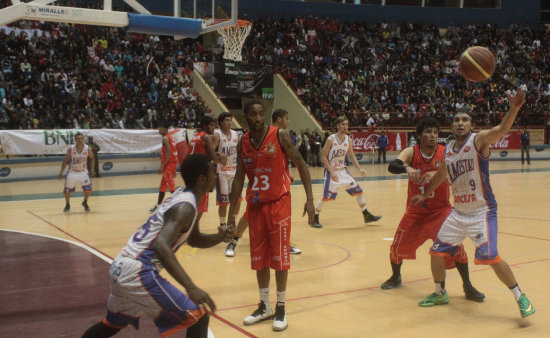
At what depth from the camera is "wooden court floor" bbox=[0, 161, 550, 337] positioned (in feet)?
16.1

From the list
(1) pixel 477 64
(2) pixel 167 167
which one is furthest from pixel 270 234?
(2) pixel 167 167

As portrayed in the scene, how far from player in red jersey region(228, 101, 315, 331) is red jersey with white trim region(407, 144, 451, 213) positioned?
56.7 inches

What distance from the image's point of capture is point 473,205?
513cm

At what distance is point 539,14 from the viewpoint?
134 feet

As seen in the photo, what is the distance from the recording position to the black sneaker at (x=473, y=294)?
5.55 meters

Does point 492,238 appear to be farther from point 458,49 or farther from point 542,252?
point 458,49

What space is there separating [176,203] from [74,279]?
12.4 ft

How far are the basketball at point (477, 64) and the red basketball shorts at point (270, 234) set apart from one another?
2250mm

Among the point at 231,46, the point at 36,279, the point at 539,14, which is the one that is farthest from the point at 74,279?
the point at 539,14

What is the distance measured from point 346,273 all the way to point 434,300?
149 cm

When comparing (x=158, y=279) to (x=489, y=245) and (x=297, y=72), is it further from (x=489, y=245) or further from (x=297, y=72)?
(x=297, y=72)

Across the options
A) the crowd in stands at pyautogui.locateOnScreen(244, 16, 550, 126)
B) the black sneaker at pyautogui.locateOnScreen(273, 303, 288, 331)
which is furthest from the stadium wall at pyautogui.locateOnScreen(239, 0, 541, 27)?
the black sneaker at pyautogui.locateOnScreen(273, 303, 288, 331)

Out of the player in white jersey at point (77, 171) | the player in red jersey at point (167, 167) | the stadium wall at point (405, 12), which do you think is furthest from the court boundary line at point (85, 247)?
the stadium wall at point (405, 12)

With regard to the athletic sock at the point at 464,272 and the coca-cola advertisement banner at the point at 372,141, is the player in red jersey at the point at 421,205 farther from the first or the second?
the coca-cola advertisement banner at the point at 372,141
